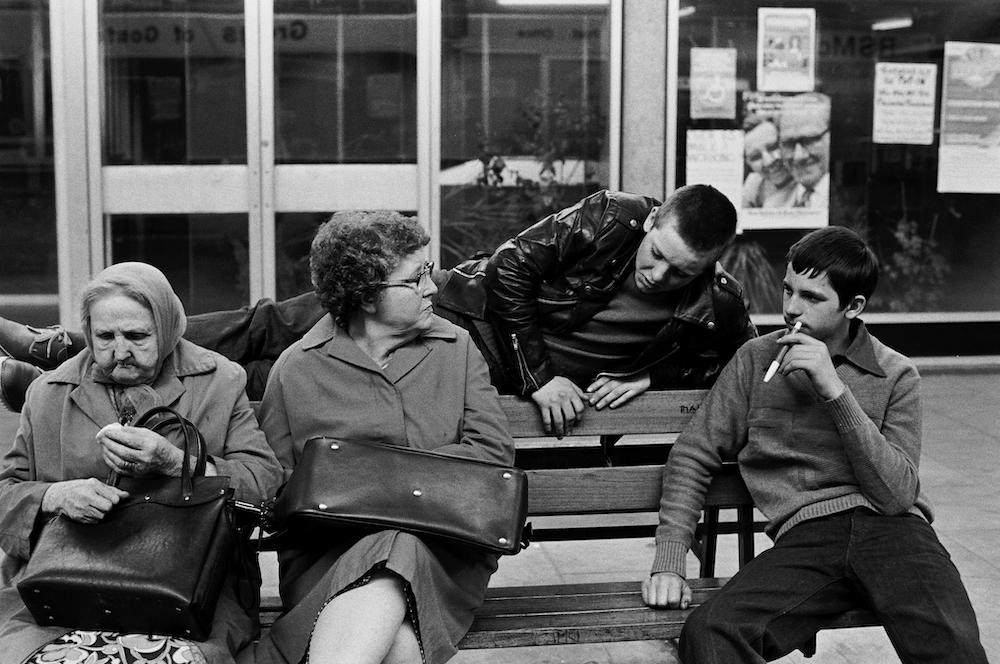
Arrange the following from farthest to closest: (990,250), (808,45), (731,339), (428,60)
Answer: (990,250) < (808,45) < (428,60) < (731,339)

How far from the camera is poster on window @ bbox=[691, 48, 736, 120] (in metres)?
8.61

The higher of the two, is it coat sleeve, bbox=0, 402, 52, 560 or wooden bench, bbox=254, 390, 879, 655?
coat sleeve, bbox=0, 402, 52, 560

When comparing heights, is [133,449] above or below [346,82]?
below

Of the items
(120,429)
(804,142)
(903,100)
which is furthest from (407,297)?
(903,100)

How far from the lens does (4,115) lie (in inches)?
331

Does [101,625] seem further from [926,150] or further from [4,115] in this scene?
[926,150]

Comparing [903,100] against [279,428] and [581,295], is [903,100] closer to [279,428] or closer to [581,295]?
[581,295]

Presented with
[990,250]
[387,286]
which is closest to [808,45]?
[990,250]

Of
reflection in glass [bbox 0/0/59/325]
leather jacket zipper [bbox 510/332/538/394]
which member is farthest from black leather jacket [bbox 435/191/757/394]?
reflection in glass [bbox 0/0/59/325]

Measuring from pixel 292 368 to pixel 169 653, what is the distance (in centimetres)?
86

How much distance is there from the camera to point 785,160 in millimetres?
8828

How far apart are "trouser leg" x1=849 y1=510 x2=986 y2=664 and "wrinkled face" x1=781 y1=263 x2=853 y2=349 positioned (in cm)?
51

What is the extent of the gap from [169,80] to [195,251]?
1156 mm

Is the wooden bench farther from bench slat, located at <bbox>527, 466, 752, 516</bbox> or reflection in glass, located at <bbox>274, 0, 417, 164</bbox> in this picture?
reflection in glass, located at <bbox>274, 0, 417, 164</bbox>
